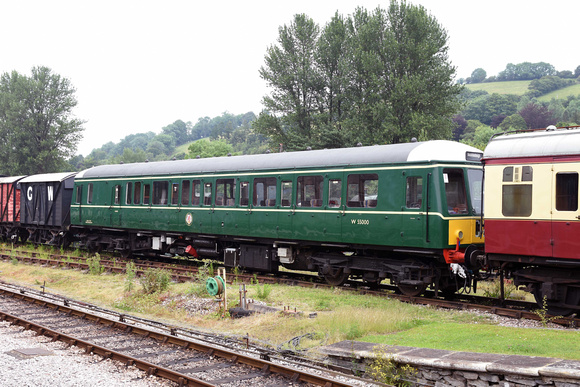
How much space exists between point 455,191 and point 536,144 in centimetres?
250

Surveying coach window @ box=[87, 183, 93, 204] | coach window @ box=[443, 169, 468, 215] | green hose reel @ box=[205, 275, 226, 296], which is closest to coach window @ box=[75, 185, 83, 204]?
coach window @ box=[87, 183, 93, 204]

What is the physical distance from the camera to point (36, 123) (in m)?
60.8

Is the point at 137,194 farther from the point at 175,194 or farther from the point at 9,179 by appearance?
the point at 9,179

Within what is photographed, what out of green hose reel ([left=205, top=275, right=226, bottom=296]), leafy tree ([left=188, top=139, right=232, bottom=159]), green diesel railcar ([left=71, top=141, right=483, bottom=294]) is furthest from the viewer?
leafy tree ([left=188, top=139, right=232, bottom=159])

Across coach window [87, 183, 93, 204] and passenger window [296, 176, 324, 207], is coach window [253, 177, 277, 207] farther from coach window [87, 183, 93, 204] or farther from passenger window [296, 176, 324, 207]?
coach window [87, 183, 93, 204]

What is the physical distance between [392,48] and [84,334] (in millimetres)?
32308

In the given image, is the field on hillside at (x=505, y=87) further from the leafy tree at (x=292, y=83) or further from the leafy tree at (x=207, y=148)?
the leafy tree at (x=292, y=83)

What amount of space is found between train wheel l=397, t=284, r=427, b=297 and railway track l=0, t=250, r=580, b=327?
0.17m

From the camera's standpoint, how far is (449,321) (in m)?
11.5

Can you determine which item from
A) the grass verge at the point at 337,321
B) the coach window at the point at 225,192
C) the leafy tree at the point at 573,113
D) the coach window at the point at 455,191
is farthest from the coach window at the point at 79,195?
the leafy tree at the point at 573,113

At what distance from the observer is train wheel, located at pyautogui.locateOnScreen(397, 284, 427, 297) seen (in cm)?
1384

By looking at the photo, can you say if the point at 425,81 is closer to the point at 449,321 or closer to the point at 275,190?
the point at 275,190

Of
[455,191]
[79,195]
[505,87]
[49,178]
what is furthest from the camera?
[505,87]

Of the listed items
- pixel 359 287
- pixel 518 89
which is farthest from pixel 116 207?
pixel 518 89
